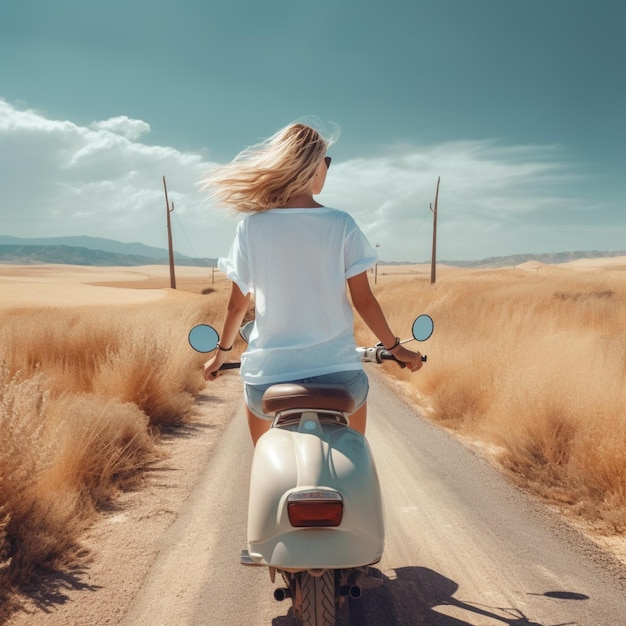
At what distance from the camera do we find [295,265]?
269 centimetres

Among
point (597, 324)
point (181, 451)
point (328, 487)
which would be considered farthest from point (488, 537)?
point (597, 324)

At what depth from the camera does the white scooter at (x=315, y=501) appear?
233cm

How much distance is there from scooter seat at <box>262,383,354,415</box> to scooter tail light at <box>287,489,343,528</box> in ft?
1.19

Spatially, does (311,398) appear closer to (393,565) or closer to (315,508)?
(315,508)

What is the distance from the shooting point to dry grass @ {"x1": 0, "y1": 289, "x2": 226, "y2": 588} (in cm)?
417

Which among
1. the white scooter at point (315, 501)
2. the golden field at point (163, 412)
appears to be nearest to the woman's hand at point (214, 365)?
the white scooter at point (315, 501)

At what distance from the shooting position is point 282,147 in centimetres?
279

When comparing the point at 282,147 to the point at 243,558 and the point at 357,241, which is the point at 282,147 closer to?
the point at 357,241

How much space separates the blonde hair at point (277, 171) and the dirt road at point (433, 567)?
7.21 ft

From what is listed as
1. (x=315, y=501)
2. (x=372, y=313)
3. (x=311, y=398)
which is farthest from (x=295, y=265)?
(x=315, y=501)

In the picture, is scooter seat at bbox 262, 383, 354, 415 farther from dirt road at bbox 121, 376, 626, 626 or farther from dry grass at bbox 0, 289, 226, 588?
dry grass at bbox 0, 289, 226, 588

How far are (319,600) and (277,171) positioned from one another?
183 centimetres

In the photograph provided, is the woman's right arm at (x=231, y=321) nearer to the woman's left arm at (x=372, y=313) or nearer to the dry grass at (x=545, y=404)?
the woman's left arm at (x=372, y=313)

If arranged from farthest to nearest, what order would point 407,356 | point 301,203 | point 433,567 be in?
point 433,567
point 407,356
point 301,203
